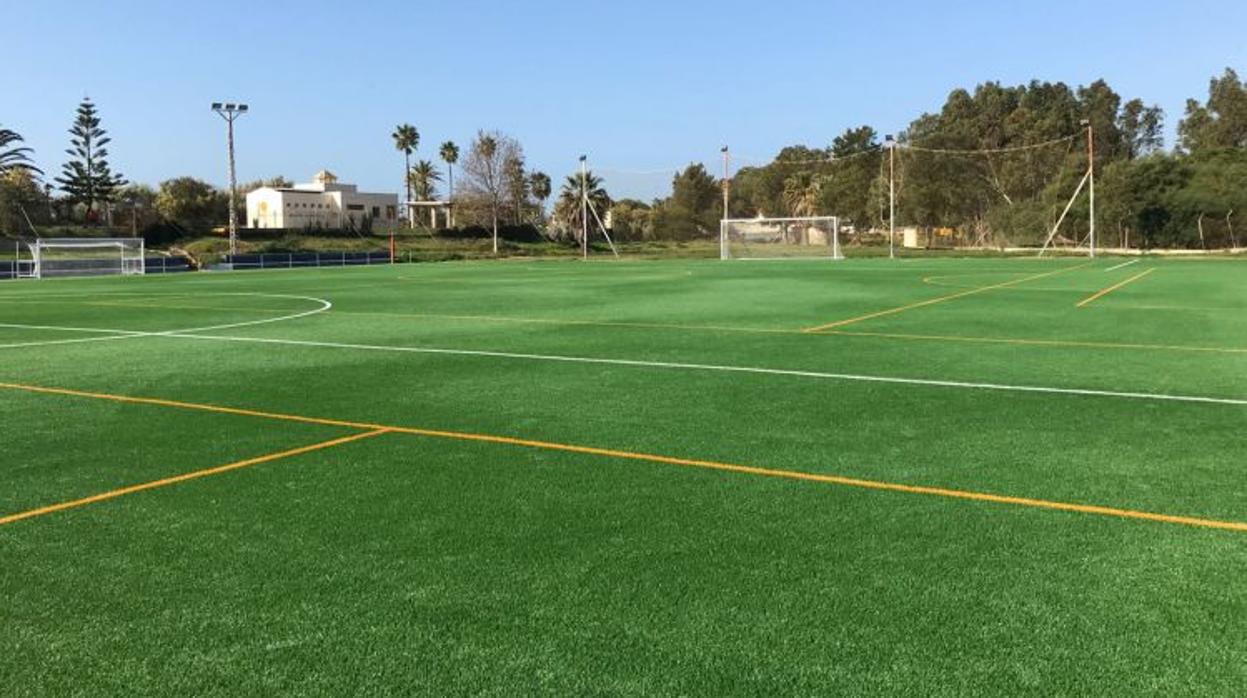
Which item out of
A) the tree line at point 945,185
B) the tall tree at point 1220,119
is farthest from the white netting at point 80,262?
the tall tree at point 1220,119

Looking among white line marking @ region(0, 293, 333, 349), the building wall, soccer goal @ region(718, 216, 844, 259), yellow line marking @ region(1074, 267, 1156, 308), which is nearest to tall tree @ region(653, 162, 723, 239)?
the building wall

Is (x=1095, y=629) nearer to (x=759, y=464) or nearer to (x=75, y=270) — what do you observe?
(x=759, y=464)

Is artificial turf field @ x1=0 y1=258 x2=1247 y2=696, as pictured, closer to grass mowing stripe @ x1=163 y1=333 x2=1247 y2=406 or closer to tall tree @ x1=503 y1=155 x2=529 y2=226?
grass mowing stripe @ x1=163 y1=333 x2=1247 y2=406

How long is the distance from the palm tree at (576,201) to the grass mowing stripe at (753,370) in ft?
298

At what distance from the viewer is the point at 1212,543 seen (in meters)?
4.91

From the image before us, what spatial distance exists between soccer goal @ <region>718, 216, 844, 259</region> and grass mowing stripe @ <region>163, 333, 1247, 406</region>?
4827cm

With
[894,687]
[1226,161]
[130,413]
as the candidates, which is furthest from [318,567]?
[1226,161]

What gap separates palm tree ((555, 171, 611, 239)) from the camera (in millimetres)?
107875

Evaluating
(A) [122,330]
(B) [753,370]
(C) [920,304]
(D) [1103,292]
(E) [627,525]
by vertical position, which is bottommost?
(E) [627,525]

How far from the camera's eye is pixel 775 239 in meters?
65.9

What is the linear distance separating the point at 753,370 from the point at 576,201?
103m

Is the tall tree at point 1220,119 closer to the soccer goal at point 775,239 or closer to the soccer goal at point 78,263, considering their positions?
the soccer goal at point 775,239

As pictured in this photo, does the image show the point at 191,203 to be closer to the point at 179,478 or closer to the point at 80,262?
the point at 80,262

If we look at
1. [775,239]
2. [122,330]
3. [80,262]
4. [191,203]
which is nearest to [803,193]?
[775,239]
